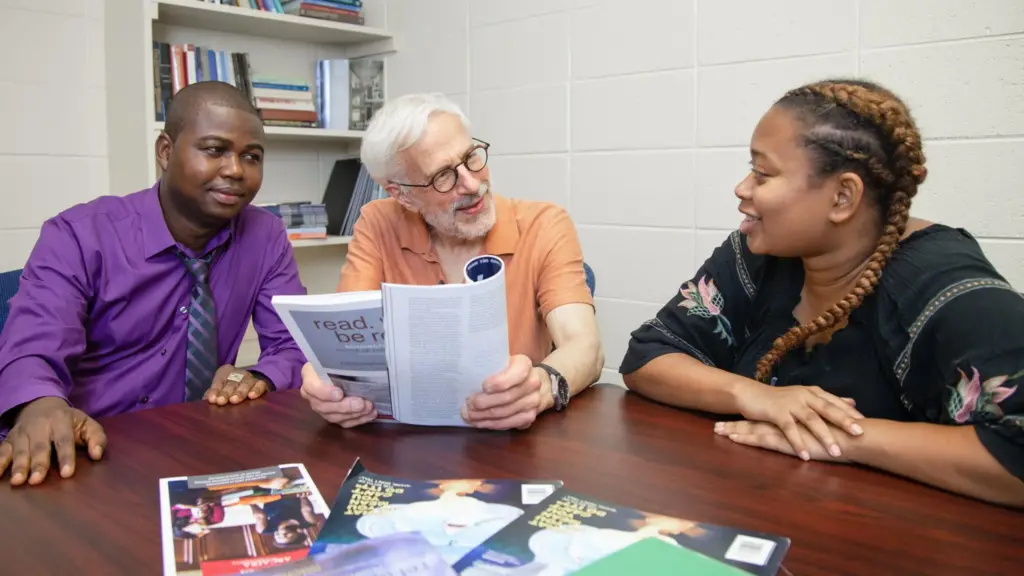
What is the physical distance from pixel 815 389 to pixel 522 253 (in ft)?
2.70

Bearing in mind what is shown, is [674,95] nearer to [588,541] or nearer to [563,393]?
[563,393]

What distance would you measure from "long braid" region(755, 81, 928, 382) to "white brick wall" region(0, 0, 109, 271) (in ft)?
8.72

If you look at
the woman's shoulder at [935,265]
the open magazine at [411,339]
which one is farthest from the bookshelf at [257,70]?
the woman's shoulder at [935,265]

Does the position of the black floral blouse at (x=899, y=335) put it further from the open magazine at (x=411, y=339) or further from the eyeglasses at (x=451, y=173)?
the eyeglasses at (x=451, y=173)

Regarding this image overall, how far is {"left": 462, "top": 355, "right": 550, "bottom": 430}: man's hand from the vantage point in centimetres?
130

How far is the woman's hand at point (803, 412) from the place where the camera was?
1162 millimetres

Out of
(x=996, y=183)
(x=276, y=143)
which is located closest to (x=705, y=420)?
(x=996, y=183)

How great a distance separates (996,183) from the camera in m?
2.03

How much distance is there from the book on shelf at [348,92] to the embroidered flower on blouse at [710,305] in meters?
2.36

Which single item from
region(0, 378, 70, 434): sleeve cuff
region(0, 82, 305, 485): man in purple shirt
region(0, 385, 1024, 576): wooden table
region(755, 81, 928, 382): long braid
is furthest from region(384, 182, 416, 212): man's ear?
region(755, 81, 928, 382): long braid

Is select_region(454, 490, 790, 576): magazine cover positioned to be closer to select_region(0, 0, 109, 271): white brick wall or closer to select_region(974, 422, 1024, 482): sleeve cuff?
select_region(974, 422, 1024, 482): sleeve cuff

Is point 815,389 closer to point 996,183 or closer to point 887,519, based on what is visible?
point 887,519

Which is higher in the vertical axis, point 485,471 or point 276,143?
point 276,143

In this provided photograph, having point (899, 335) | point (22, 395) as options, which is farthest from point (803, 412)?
point (22, 395)
